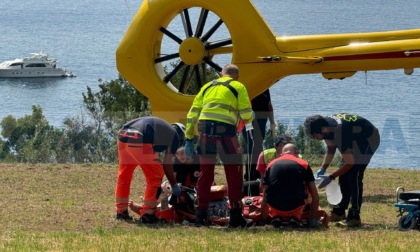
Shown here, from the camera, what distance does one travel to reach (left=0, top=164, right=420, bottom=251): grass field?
983 cm

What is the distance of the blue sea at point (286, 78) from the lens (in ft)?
166

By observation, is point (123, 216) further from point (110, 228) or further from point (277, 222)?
point (277, 222)

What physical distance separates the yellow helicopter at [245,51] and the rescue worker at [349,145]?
7.93 feet

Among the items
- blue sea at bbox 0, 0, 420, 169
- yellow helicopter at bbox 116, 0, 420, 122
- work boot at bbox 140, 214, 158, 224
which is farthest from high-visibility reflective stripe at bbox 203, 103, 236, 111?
blue sea at bbox 0, 0, 420, 169

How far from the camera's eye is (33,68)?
86.7 m

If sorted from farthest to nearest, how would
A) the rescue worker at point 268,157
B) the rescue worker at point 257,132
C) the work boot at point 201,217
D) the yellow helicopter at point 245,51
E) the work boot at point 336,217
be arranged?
the yellow helicopter at point 245,51, the rescue worker at point 257,132, the rescue worker at point 268,157, the work boot at point 336,217, the work boot at point 201,217

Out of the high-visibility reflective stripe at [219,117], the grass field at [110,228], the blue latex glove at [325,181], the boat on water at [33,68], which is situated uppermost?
the boat on water at [33,68]

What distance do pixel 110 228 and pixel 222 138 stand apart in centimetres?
154

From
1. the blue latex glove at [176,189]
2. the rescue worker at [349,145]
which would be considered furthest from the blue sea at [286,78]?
the blue latex glove at [176,189]

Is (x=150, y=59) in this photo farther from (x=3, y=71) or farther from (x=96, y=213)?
(x=3, y=71)

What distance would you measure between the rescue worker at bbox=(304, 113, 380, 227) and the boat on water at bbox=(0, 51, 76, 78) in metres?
75.6

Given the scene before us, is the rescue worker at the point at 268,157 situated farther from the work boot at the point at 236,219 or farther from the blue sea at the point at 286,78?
the blue sea at the point at 286,78

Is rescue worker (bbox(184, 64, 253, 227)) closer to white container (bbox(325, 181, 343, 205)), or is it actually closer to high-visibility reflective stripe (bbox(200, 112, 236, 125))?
high-visibility reflective stripe (bbox(200, 112, 236, 125))

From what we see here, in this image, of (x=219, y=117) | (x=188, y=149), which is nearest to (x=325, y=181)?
(x=219, y=117)
